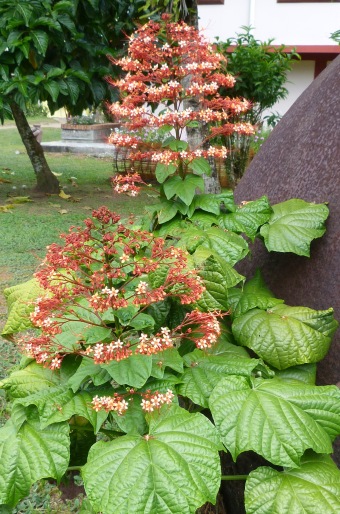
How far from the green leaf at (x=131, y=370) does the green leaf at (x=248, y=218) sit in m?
0.72

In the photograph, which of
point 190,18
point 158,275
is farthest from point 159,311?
point 190,18

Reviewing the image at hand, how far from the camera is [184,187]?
2.11 meters

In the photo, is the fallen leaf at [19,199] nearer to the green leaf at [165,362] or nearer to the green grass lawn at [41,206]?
the green grass lawn at [41,206]

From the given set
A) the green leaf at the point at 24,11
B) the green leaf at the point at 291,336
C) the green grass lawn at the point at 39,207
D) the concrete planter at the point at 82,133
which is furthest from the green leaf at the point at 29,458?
the concrete planter at the point at 82,133

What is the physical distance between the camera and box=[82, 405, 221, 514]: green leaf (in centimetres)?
136

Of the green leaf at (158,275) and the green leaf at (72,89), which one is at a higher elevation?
the green leaf at (72,89)

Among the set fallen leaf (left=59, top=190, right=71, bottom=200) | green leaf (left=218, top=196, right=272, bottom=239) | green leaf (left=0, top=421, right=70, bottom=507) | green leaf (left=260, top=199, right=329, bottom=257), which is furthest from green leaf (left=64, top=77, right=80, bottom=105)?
green leaf (left=0, top=421, right=70, bottom=507)

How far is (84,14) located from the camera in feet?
23.3

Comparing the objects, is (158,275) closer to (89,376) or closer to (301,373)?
(89,376)

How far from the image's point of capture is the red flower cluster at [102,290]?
4.87ft

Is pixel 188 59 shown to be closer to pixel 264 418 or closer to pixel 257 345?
pixel 257 345

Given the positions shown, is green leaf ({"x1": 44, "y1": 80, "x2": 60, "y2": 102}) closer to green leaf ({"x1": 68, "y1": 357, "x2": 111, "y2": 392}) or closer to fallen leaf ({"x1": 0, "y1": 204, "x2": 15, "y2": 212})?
fallen leaf ({"x1": 0, "y1": 204, "x2": 15, "y2": 212})

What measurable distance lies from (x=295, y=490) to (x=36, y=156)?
775 cm

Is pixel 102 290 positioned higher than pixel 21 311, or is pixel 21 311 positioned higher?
pixel 102 290
